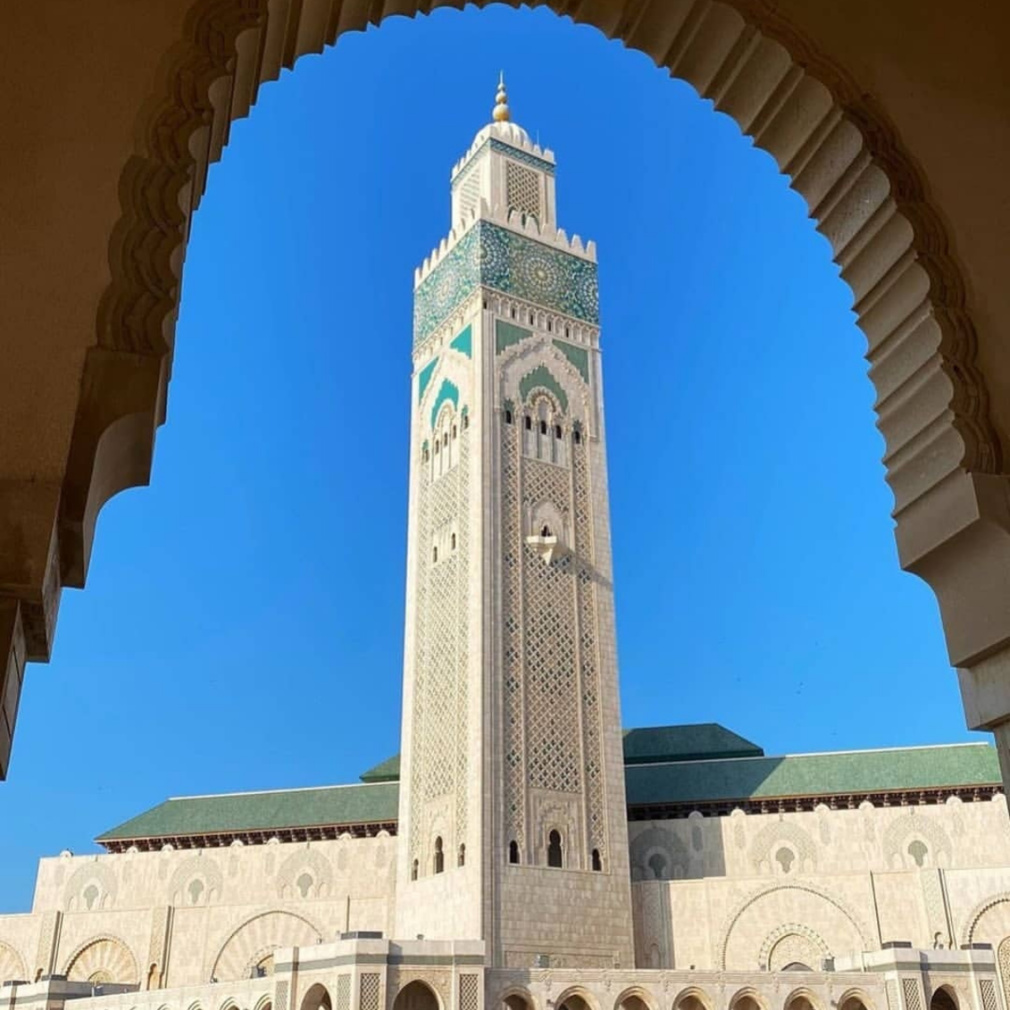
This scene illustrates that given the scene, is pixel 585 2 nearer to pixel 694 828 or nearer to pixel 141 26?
pixel 141 26

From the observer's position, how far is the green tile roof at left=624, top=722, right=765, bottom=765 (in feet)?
60.4

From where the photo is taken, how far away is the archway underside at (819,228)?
47.6 inches

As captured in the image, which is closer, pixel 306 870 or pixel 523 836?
pixel 523 836

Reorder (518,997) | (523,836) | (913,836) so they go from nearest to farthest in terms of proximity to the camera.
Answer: (518,997)
(523,836)
(913,836)

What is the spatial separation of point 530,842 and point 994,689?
11893 millimetres

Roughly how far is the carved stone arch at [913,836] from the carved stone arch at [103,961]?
1035 cm

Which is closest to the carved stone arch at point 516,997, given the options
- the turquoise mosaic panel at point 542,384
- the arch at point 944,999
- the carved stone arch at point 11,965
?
the arch at point 944,999

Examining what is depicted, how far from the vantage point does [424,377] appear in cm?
1634

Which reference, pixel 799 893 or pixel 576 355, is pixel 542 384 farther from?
pixel 799 893

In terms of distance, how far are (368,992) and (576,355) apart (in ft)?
29.2

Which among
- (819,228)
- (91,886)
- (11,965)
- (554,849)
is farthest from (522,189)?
(819,228)

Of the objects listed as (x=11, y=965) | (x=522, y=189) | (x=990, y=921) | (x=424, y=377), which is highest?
(x=522, y=189)

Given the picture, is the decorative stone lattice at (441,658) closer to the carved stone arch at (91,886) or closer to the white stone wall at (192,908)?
the white stone wall at (192,908)

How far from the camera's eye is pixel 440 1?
1.79 m
